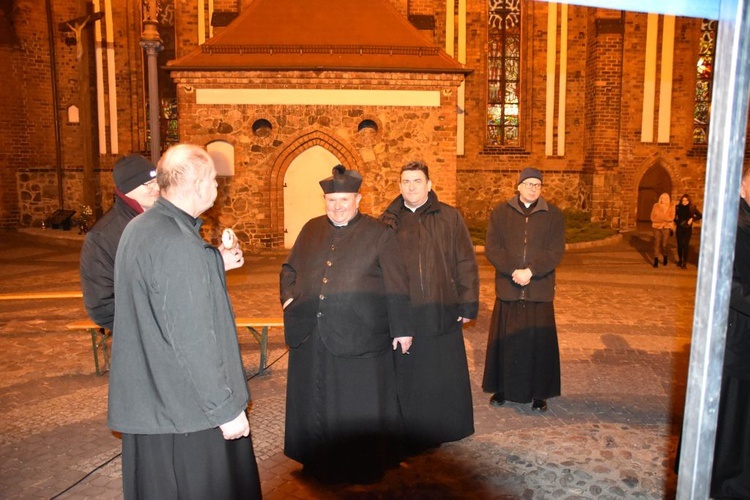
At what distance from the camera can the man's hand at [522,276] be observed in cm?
517

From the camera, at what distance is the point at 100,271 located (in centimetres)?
377

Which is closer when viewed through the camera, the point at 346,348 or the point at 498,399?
the point at 346,348

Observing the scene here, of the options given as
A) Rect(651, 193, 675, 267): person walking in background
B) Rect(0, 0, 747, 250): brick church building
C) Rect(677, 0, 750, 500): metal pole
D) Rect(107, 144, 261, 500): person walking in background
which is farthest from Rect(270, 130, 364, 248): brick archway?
Rect(677, 0, 750, 500): metal pole

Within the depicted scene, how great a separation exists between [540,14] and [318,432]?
1986cm

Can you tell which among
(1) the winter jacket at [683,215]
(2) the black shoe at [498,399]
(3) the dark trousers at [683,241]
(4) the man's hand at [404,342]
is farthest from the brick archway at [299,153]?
(4) the man's hand at [404,342]

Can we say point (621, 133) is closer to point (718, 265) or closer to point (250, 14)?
point (250, 14)

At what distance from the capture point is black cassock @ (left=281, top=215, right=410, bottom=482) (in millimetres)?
3891

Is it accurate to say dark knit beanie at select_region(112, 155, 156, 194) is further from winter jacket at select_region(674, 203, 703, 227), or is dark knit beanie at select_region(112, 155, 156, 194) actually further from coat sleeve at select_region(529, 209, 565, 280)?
winter jacket at select_region(674, 203, 703, 227)

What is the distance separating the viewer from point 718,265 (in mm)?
1395

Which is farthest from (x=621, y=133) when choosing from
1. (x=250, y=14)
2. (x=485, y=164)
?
(x=250, y=14)

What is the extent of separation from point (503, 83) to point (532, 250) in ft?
56.7

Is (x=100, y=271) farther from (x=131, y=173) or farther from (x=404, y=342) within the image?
(x=404, y=342)

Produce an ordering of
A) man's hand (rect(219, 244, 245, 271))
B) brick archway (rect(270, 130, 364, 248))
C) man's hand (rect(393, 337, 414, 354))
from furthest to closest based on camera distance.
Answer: brick archway (rect(270, 130, 364, 248))
man's hand (rect(393, 337, 414, 354))
man's hand (rect(219, 244, 245, 271))

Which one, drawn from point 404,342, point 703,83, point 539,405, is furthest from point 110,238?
point 703,83
